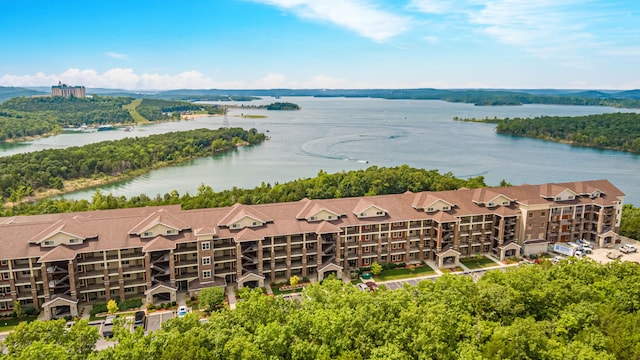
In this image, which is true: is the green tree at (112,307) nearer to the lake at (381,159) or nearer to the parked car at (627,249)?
the lake at (381,159)

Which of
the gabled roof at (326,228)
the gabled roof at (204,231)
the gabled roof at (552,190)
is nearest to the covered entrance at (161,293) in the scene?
the gabled roof at (204,231)

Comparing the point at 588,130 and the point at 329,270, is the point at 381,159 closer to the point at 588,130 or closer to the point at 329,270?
the point at 588,130

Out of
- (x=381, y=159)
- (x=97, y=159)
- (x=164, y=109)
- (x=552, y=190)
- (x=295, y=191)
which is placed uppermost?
(x=164, y=109)

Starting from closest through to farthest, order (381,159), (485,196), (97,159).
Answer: (485,196) < (97,159) < (381,159)

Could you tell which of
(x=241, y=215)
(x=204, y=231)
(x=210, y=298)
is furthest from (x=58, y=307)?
(x=241, y=215)

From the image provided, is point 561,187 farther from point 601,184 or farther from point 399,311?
point 399,311

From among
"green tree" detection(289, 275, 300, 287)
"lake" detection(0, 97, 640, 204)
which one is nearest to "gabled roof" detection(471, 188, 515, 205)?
"green tree" detection(289, 275, 300, 287)

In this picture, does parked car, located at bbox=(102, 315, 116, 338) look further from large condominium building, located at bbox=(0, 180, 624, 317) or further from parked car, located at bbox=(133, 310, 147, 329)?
large condominium building, located at bbox=(0, 180, 624, 317)

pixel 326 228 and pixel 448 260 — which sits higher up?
pixel 326 228
